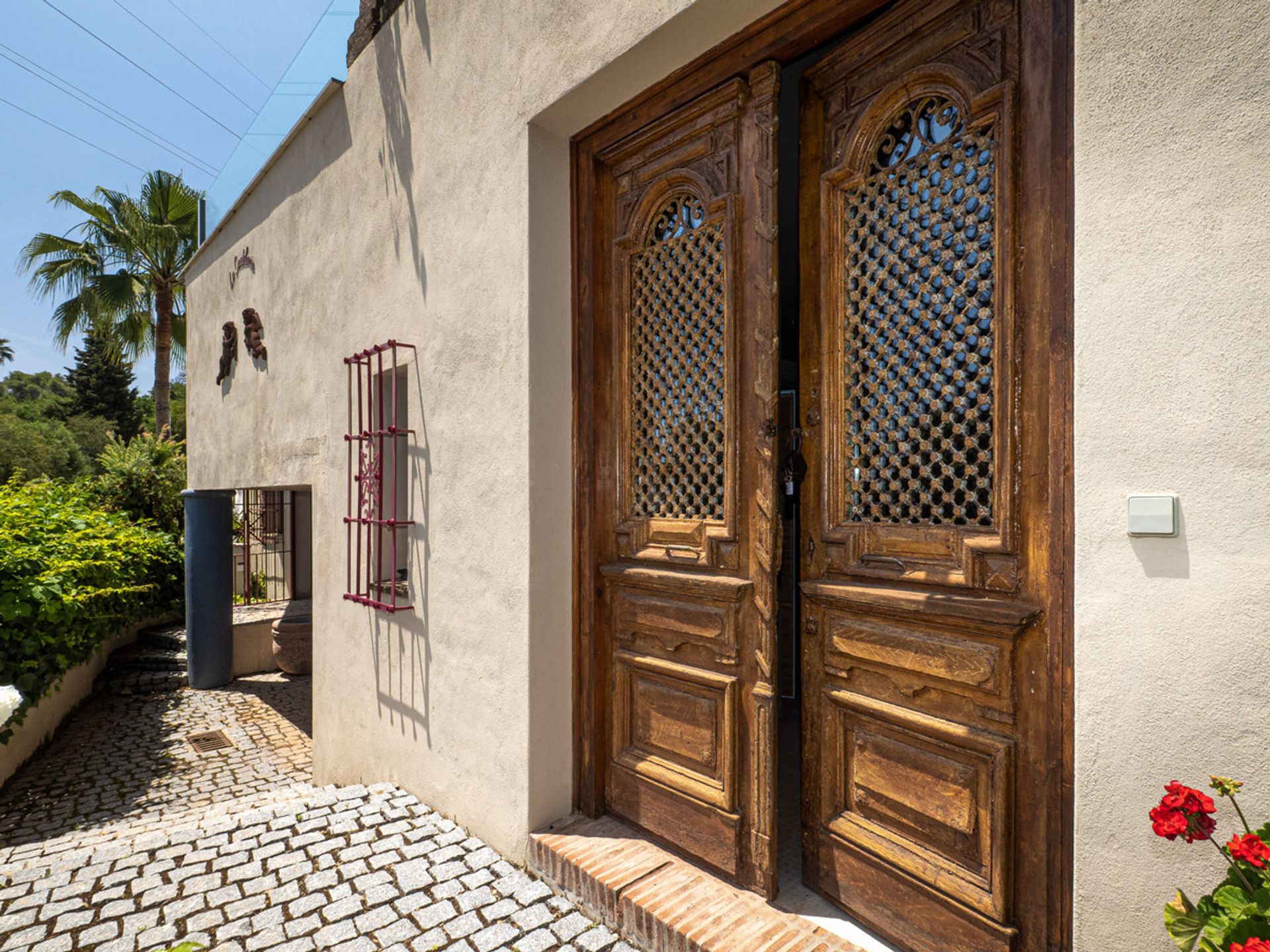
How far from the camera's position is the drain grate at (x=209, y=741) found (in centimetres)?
674

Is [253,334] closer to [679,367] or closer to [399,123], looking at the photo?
[399,123]

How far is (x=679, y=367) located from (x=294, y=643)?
8573 mm

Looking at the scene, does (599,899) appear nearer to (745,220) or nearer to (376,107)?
(745,220)

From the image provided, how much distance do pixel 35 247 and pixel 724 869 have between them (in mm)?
17796

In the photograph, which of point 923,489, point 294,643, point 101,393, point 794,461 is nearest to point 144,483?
point 294,643

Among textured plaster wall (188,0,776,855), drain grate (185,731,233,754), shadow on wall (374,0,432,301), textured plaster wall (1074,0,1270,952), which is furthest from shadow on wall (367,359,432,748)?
drain grate (185,731,233,754)

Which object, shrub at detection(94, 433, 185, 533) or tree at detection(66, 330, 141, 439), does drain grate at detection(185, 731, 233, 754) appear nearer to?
shrub at detection(94, 433, 185, 533)

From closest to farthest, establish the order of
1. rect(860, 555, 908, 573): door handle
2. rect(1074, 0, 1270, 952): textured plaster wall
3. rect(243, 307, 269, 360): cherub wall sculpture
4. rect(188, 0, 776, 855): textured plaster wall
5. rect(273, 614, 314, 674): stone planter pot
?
rect(1074, 0, 1270, 952): textured plaster wall, rect(860, 555, 908, 573): door handle, rect(188, 0, 776, 855): textured plaster wall, rect(243, 307, 269, 360): cherub wall sculpture, rect(273, 614, 314, 674): stone planter pot

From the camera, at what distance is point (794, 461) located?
233 cm

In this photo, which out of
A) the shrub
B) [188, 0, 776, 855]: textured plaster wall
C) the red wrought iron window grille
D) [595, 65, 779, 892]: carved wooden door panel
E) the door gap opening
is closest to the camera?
the door gap opening

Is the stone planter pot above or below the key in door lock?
below

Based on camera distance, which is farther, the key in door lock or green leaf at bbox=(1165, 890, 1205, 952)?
the key in door lock

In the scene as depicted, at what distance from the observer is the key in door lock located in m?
2.32

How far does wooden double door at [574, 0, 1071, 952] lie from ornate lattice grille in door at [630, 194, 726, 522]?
1 centimetres
